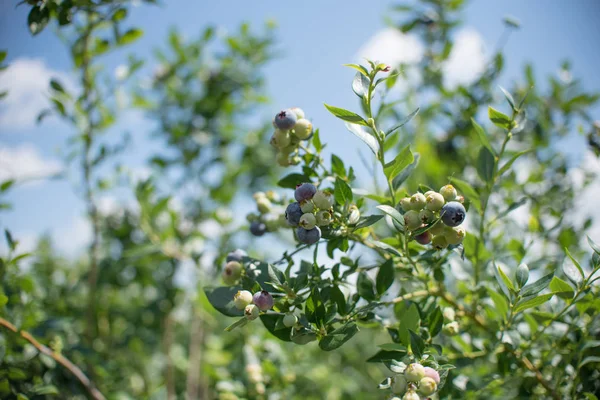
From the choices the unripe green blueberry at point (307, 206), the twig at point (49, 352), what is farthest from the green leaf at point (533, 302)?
the twig at point (49, 352)

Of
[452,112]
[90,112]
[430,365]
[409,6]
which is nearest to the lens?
[430,365]

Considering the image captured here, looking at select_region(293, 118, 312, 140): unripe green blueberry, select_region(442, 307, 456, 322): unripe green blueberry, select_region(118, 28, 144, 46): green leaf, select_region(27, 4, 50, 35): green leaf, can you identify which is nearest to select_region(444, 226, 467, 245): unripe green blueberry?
select_region(442, 307, 456, 322): unripe green blueberry

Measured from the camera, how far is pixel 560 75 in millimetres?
1957

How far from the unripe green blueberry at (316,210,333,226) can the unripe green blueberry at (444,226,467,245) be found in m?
0.21

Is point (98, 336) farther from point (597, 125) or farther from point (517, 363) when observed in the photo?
point (597, 125)

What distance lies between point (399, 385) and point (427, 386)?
6 centimetres

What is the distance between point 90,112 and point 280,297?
4.07 feet

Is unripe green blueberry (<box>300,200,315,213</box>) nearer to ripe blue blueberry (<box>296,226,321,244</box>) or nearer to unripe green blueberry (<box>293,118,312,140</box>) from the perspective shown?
ripe blue blueberry (<box>296,226,321,244</box>)

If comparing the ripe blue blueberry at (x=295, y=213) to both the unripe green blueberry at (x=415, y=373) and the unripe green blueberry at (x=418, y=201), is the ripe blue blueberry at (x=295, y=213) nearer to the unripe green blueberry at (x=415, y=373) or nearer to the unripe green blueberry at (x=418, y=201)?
the unripe green blueberry at (x=418, y=201)

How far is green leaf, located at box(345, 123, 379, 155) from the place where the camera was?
30.7 inches

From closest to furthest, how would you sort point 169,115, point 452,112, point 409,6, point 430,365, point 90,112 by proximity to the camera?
point 430,365 → point 90,112 → point 452,112 → point 409,6 → point 169,115

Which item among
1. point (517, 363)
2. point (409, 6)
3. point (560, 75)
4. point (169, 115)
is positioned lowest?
point (169, 115)

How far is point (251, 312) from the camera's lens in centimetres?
69

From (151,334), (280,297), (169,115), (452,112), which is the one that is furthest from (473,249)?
(169,115)
